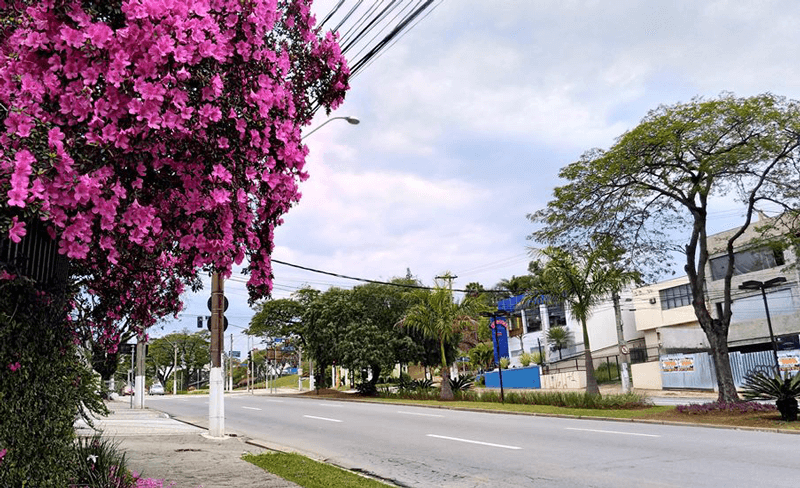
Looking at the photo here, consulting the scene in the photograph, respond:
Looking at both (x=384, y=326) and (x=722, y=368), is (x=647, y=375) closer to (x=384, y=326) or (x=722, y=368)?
(x=384, y=326)

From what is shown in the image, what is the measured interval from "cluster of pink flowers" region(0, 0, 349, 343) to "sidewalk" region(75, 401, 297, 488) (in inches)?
164

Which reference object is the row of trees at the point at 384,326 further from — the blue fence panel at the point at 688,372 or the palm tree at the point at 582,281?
the blue fence panel at the point at 688,372

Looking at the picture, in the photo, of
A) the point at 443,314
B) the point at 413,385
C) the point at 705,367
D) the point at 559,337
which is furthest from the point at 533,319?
the point at 443,314

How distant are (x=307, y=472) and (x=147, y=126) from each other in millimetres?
6481

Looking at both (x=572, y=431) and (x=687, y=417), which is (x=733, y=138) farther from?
(x=572, y=431)

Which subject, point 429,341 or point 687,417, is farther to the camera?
point 429,341

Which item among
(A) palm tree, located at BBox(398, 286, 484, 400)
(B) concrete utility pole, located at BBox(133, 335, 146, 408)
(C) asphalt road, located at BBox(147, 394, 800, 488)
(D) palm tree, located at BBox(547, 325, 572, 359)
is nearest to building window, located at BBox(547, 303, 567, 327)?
(D) palm tree, located at BBox(547, 325, 572, 359)

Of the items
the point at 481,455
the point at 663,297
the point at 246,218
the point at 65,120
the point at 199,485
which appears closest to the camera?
the point at 65,120

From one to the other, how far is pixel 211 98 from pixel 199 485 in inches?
224

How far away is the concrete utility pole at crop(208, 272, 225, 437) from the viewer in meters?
13.8

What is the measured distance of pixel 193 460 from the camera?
9898 mm

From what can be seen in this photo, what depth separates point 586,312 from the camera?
24172mm

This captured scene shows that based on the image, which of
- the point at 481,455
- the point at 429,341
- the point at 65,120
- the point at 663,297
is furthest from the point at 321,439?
the point at 663,297

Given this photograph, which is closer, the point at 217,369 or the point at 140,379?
the point at 217,369
